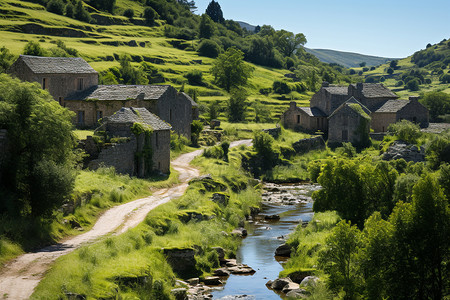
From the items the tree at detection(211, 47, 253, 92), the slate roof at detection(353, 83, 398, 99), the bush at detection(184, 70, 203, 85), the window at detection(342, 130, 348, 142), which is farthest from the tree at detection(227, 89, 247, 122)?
the window at detection(342, 130, 348, 142)

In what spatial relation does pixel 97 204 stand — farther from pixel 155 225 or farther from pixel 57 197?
pixel 57 197

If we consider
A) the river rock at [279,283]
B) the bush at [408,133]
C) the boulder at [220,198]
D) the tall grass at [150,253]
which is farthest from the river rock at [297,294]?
the bush at [408,133]

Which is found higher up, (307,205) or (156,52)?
(156,52)

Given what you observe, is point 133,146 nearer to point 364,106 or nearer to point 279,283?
point 279,283

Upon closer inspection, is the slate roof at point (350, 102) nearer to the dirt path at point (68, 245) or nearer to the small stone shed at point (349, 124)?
the small stone shed at point (349, 124)

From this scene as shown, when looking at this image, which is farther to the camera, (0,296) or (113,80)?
(113,80)

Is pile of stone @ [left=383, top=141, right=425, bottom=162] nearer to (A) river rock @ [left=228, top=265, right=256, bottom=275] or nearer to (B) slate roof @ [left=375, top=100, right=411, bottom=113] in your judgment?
(B) slate roof @ [left=375, top=100, right=411, bottom=113]

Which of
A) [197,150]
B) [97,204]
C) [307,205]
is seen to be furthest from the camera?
[197,150]

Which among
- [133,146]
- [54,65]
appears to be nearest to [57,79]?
[54,65]

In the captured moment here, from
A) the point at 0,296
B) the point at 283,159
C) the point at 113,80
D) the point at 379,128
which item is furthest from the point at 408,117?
the point at 0,296

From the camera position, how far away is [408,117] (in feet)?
285

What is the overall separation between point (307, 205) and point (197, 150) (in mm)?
19581

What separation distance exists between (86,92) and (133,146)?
21.5m

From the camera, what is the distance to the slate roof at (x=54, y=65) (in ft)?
205
